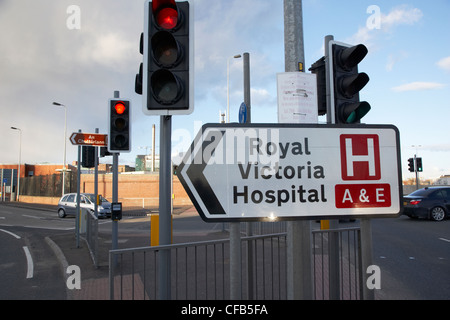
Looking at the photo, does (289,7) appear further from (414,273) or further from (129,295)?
(414,273)

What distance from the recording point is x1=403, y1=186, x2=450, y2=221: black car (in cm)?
1416

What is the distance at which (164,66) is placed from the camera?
3.04m

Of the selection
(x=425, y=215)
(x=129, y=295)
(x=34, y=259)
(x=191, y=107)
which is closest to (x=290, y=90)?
(x=191, y=107)

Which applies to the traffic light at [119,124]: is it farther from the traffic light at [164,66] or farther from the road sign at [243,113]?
the traffic light at [164,66]

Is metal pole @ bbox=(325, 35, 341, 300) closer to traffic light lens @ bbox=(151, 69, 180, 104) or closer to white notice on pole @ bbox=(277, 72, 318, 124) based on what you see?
white notice on pole @ bbox=(277, 72, 318, 124)

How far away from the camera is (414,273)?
6309mm

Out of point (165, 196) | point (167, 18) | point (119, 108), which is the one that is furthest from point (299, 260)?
point (119, 108)

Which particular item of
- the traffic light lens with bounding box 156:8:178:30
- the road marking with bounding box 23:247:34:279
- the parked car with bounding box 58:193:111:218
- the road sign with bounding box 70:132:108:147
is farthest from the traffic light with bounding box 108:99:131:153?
the parked car with bounding box 58:193:111:218

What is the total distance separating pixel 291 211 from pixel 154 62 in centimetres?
187

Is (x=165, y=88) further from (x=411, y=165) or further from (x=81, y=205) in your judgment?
(x=411, y=165)

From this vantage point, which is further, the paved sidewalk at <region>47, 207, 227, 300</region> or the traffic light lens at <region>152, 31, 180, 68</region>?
the paved sidewalk at <region>47, 207, 227, 300</region>

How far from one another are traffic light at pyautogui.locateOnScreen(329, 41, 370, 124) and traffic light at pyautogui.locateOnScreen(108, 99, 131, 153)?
166 inches

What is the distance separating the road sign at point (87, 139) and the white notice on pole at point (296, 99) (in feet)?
21.5

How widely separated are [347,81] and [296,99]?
3.66ft
